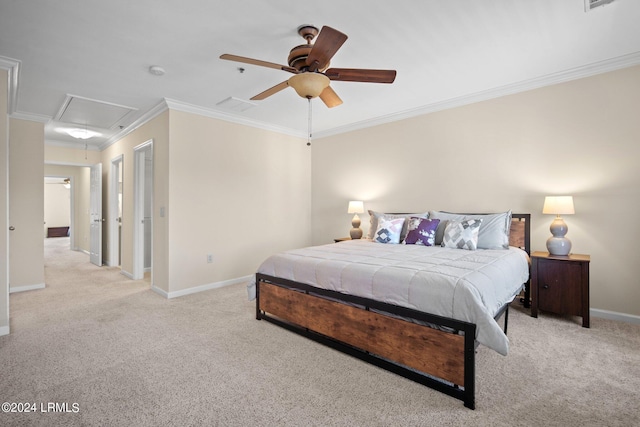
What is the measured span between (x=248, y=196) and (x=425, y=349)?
3617 millimetres

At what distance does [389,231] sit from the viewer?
13.1 feet

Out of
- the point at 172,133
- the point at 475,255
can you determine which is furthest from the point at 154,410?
the point at 172,133

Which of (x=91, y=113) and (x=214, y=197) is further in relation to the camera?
(x=214, y=197)

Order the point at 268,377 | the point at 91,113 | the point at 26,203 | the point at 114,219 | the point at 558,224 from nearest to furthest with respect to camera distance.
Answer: the point at 268,377 < the point at 558,224 < the point at 91,113 < the point at 26,203 < the point at 114,219

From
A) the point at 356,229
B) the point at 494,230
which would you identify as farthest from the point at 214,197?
the point at 494,230

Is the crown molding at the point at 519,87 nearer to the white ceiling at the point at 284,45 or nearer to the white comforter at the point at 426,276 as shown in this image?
the white ceiling at the point at 284,45

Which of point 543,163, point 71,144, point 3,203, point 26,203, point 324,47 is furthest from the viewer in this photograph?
point 71,144

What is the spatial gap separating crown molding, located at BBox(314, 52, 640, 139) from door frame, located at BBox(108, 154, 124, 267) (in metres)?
4.50

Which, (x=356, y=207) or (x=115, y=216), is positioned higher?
(x=356, y=207)

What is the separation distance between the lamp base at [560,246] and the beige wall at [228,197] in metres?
3.77

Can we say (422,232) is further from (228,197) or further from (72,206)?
(72,206)

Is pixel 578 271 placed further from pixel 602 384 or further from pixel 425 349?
pixel 425 349

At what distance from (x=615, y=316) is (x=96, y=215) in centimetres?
810

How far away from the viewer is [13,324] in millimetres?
3123
